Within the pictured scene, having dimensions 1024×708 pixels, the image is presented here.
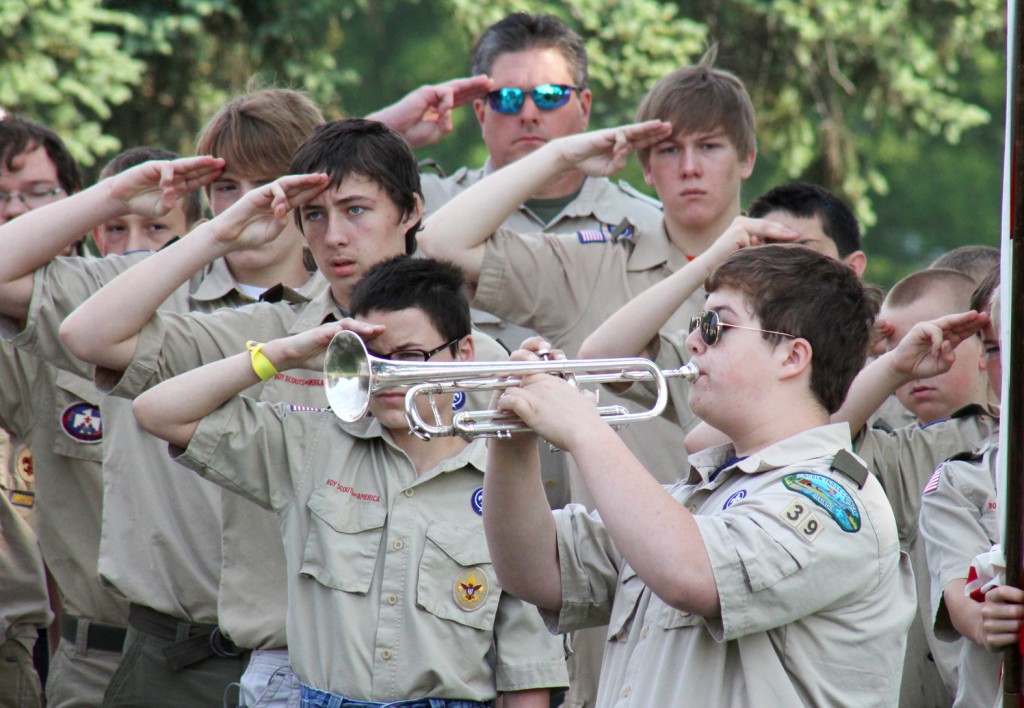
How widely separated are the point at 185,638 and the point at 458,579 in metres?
1.30

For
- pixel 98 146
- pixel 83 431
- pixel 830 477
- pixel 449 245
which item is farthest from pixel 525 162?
pixel 98 146

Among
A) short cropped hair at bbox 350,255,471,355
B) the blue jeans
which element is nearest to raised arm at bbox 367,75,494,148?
short cropped hair at bbox 350,255,471,355

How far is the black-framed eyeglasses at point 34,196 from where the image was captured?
614 cm

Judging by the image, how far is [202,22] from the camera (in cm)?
1229

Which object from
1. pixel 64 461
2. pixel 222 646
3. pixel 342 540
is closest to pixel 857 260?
pixel 342 540

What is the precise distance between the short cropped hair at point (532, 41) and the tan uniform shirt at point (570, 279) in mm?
1338

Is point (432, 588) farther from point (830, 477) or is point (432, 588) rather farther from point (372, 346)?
point (830, 477)

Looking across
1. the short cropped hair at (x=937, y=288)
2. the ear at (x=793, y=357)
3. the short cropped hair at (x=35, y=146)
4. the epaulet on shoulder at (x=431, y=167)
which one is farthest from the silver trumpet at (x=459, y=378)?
the epaulet on shoulder at (x=431, y=167)

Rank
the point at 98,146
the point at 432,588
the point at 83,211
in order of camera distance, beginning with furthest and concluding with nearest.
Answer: the point at 98,146 < the point at 83,211 < the point at 432,588

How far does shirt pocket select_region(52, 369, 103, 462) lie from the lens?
18.5 feet

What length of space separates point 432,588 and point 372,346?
0.73 metres

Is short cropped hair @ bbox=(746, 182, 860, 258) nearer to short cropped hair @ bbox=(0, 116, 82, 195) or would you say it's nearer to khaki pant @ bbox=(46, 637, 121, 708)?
short cropped hair @ bbox=(0, 116, 82, 195)

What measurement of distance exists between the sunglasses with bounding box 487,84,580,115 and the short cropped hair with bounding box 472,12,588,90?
0.66 feet

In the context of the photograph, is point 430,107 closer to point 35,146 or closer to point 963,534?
point 35,146
